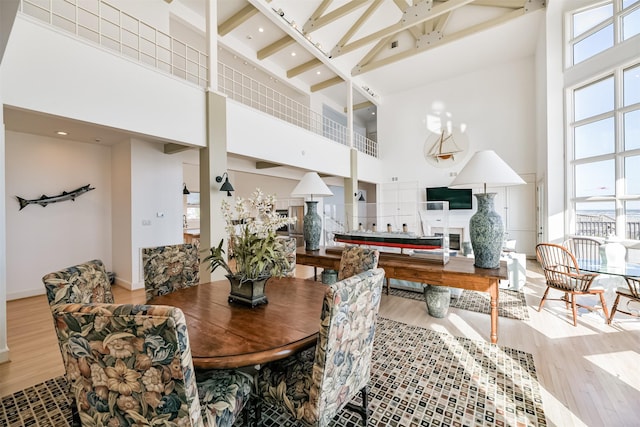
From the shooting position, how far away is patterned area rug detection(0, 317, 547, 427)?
65.3 inches

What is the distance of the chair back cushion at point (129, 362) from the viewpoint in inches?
32.1

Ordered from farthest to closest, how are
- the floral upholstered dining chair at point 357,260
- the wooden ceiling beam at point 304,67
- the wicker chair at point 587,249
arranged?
the wooden ceiling beam at point 304,67, the wicker chair at point 587,249, the floral upholstered dining chair at point 357,260

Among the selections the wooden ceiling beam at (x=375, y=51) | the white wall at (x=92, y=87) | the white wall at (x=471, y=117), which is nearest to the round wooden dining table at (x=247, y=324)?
the white wall at (x=92, y=87)

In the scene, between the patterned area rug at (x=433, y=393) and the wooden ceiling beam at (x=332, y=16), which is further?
the wooden ceiling beam at (x=332, y=16)

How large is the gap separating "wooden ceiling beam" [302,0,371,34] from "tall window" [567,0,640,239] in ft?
12.8

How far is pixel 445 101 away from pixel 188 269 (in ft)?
27.6

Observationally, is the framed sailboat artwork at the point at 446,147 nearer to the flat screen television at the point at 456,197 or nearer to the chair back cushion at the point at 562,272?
the flat screen television at the point at 456,197

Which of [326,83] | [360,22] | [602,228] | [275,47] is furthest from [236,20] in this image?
[602,228]

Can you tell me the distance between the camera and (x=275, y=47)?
21.0ft

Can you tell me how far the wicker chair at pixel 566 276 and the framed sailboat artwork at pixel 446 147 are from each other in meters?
5.07

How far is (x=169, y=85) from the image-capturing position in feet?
11.7

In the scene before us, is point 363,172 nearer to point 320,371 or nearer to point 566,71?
point 566,71

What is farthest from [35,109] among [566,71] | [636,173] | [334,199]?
[334,199]

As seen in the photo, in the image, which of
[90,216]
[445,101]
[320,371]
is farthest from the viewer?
[445,101]
